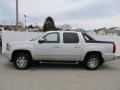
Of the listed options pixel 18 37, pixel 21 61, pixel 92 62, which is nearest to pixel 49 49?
pixel 21 61

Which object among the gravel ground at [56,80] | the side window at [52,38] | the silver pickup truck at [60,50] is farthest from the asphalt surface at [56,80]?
the side window at [52,38]

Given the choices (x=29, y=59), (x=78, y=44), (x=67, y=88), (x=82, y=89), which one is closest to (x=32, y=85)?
(x=67, y=88)

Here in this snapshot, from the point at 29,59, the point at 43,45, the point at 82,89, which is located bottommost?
the point at 82,89

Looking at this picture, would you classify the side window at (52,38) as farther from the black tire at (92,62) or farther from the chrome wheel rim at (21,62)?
the black tire at (92,62)

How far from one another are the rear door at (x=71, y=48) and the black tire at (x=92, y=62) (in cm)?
47

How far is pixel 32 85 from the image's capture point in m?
7.54

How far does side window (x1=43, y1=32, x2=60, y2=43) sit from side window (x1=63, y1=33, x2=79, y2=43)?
1.09 feet

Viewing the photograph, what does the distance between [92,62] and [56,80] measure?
3042 millimetres

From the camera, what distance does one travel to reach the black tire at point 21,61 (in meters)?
10.5

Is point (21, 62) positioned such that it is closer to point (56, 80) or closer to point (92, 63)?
point (56, 80)

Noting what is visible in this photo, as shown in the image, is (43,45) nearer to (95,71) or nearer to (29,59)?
(29,59)

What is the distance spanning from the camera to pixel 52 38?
35.2 feet

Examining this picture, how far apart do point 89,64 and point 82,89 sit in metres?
3.74

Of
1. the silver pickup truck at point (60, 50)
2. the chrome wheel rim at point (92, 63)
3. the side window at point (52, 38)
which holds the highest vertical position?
the side window at point (52, 38)
